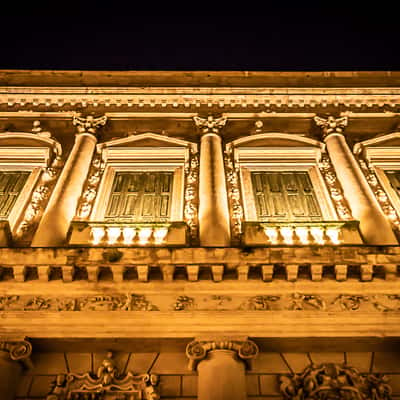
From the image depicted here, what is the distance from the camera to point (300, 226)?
8.54 meters

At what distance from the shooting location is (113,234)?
8.49 meters

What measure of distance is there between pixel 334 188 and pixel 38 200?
684 cm

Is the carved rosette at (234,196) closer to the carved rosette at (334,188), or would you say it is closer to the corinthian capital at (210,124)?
the corinthian capital at (210,124)

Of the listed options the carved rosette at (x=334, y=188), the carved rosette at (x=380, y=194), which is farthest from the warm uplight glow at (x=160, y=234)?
the carved rosette at (x=380, y=194)

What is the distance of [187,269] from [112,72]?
842 cm

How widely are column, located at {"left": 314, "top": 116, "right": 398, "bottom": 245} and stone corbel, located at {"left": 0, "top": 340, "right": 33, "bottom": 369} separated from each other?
615 cm

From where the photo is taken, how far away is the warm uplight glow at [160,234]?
8.40 m

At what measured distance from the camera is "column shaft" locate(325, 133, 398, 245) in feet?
27.3

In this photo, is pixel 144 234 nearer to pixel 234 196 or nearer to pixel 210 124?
pixel 234 196

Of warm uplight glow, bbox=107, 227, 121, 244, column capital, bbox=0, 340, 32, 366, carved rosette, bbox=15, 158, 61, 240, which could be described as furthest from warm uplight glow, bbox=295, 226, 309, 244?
carved rosette, bbox=15, 158, 61, 240

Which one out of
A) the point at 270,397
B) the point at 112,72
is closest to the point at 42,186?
the point at 112,72

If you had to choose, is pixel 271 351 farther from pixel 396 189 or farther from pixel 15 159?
pixel 15 159

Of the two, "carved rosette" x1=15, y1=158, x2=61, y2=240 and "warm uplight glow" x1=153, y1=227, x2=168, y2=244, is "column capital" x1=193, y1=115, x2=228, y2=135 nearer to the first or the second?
→ "carved rosette" x1=15, y1=158, x2=61, y2=240

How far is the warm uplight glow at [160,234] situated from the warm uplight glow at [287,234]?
2.26 metres
